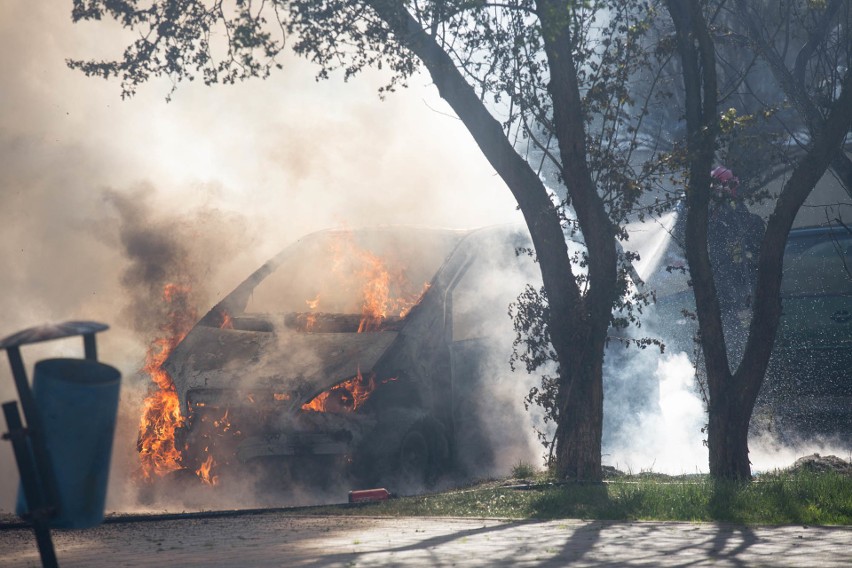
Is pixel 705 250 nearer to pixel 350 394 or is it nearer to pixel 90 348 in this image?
pixel 350 394

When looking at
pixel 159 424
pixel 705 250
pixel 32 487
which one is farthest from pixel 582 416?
pixel 32 487

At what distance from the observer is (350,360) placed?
8258 millimetres

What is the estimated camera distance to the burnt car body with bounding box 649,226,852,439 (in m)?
10.2

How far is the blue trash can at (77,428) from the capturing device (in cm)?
390

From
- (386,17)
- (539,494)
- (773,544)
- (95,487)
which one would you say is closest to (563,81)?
(386,17)

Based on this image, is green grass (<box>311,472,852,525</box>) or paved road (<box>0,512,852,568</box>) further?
green grass (<box>311,472,852,525</box>)

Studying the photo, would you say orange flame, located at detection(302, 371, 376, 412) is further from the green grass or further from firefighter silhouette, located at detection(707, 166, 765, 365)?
firefighter silhouette, located at detection(707, 166, 765, 365)

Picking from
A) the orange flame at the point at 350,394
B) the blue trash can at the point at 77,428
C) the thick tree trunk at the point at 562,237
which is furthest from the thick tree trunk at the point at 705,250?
the blue trash can at the point at 77,428

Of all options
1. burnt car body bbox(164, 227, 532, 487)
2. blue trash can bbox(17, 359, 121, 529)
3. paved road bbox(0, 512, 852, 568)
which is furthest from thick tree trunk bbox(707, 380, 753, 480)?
blue trash can bbox(17, 359, 121, 529)

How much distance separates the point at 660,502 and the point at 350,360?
2.51 meters

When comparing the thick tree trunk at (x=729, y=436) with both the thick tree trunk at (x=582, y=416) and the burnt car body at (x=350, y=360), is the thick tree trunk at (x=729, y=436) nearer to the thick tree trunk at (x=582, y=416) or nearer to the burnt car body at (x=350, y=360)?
the thick tree trunk at (x=582, y=416)

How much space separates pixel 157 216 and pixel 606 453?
5618 mm

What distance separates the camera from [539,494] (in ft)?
24.7

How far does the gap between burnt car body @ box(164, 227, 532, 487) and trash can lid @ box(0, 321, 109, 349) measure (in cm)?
405
